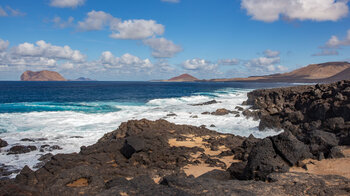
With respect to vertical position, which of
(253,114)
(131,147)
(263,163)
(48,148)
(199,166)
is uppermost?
(263,163)

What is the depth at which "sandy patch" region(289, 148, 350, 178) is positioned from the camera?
7655 millimetres

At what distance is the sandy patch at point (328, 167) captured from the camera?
25.1ft

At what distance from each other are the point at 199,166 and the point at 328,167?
14.8 feet

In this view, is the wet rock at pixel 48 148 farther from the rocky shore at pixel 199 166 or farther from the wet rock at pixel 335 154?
the wet rock at pixel 335 154

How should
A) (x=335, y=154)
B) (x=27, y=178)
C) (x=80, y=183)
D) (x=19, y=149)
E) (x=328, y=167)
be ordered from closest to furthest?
(x=80, y=183)
(x=27, y=178)
(x=328, y=167)
(x=335, y=154)
(x=19, y=149)

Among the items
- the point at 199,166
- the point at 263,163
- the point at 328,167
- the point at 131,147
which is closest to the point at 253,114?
the point at 199,166

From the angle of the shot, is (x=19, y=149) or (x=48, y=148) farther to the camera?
(x=48, y=148)

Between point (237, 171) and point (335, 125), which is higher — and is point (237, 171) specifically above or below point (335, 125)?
below

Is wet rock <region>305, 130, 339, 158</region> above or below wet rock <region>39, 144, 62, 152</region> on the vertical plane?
above

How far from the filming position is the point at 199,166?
10.3 m

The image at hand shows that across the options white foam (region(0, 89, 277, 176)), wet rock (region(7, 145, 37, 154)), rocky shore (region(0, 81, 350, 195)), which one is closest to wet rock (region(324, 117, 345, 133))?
rocky shore (region(0, 81, 350, 195))

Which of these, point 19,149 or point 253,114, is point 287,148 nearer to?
point 19,149

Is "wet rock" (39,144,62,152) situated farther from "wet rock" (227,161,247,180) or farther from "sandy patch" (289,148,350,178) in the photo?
"sandy patch" (289,148,350,178)

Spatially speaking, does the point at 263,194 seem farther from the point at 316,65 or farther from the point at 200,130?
the point at 316,65
